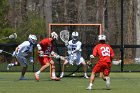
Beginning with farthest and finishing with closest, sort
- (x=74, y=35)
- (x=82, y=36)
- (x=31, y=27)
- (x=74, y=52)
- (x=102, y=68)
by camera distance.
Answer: (x=31, y=27) < (x=82, y=36) < (x=74, y=52) < (x=74, y=35) < (x=102, y=68)

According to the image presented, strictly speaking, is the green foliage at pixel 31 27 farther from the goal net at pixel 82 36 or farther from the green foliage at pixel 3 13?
the goal net at pixel 82 36

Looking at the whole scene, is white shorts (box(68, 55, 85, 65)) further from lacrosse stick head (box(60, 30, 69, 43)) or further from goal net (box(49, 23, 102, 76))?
lacrosse stick head (box(60, 30, 69, 43))

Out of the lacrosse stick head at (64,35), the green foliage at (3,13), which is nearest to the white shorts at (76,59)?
the lacrosse stick head at (64,35)

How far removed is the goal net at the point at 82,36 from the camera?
25172 mm

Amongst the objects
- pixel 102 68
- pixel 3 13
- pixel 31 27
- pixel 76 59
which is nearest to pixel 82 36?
pixel 76 59

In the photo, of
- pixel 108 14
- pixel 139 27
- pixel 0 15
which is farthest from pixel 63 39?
pixel 108 14

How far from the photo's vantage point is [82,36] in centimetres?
2827

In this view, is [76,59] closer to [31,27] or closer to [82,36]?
[82,36]

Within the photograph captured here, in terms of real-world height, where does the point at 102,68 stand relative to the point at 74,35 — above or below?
below

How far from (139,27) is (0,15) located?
10505 mm

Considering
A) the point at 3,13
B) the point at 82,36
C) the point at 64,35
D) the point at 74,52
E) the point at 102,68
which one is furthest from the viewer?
the point at 3,13

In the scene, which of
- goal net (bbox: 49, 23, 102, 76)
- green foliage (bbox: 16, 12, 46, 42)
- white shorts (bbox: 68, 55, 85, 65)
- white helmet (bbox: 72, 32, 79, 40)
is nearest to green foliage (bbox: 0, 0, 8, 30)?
green foliage (bbox: 16, 12, 46, 42)

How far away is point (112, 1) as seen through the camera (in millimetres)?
47031

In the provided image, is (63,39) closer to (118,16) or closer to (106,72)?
(106,72)
